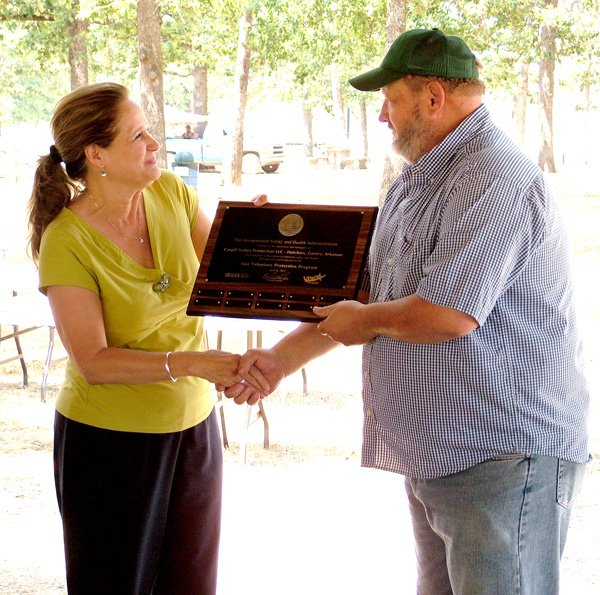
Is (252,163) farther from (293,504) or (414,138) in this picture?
(414,138)

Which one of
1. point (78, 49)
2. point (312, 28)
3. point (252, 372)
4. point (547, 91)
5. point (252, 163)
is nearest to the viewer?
point (252, 372)

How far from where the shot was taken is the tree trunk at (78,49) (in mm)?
11830

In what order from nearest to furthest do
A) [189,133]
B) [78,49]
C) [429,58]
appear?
[429,58] → [78,49] → [189,133]

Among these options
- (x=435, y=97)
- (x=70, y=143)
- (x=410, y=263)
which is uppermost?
(x=435, y=97)

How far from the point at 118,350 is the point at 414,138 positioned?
2.77 feet

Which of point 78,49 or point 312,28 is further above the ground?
point 312,28

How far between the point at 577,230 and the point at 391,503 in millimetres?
7675

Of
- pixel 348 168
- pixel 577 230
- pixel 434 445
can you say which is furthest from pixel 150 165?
pixel 348 168

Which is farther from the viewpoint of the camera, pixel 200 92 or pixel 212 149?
pixel 212 149

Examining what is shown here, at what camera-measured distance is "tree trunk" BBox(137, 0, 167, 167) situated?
923 centimetres

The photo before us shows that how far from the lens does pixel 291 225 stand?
2324 millimetres

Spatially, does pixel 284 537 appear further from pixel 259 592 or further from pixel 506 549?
pixel 506 549

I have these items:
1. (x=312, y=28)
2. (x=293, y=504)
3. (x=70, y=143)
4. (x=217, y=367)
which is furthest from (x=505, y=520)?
(x=312, y=28)

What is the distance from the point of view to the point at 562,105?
A: 35.7m
